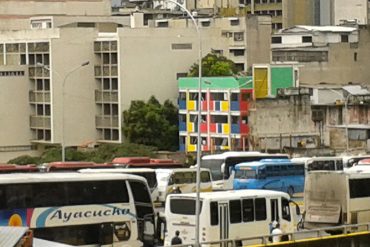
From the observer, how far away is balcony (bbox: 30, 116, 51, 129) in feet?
219

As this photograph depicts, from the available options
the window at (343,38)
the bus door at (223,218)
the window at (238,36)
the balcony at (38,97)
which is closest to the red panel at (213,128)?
the balcony at (38,97)

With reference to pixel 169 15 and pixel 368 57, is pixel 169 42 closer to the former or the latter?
pixel 368 57

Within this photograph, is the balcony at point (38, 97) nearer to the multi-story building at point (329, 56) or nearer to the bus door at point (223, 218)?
the multi-story building at point (329, 56)

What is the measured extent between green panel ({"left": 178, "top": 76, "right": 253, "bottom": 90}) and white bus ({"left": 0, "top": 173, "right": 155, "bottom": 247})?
37.9 m

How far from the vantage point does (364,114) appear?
6378 centimetres

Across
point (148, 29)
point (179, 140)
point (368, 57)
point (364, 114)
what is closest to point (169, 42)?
point (148, 29)

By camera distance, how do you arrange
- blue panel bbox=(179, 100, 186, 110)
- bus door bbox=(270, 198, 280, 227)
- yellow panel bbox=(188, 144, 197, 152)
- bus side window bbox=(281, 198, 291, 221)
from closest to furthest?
bus door bbox=(270, 198, 280, 227)
bus side window bbox=(281, 198, 291, 221)
yellow panel bbox=(188, 144, 197, 152)
blue panel bbox=(179, 100, 186, 110)

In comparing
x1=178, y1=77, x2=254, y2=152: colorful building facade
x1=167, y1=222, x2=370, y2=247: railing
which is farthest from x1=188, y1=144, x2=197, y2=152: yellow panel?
x1=167, y1=222, x2=370, y2=247: railing

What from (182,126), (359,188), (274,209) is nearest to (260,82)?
A: (182,126)

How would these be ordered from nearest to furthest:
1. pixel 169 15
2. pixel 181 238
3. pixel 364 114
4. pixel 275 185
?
pixel 181 238
pixel 275 185
pixel 364 114
pixel 169 15

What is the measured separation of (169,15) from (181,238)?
231 ft

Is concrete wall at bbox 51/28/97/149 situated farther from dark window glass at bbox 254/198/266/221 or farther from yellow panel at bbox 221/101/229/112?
dark window glass at bbox 254/198/266/221

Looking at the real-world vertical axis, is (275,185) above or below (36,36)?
below

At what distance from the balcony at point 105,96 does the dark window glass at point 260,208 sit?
133 ft
